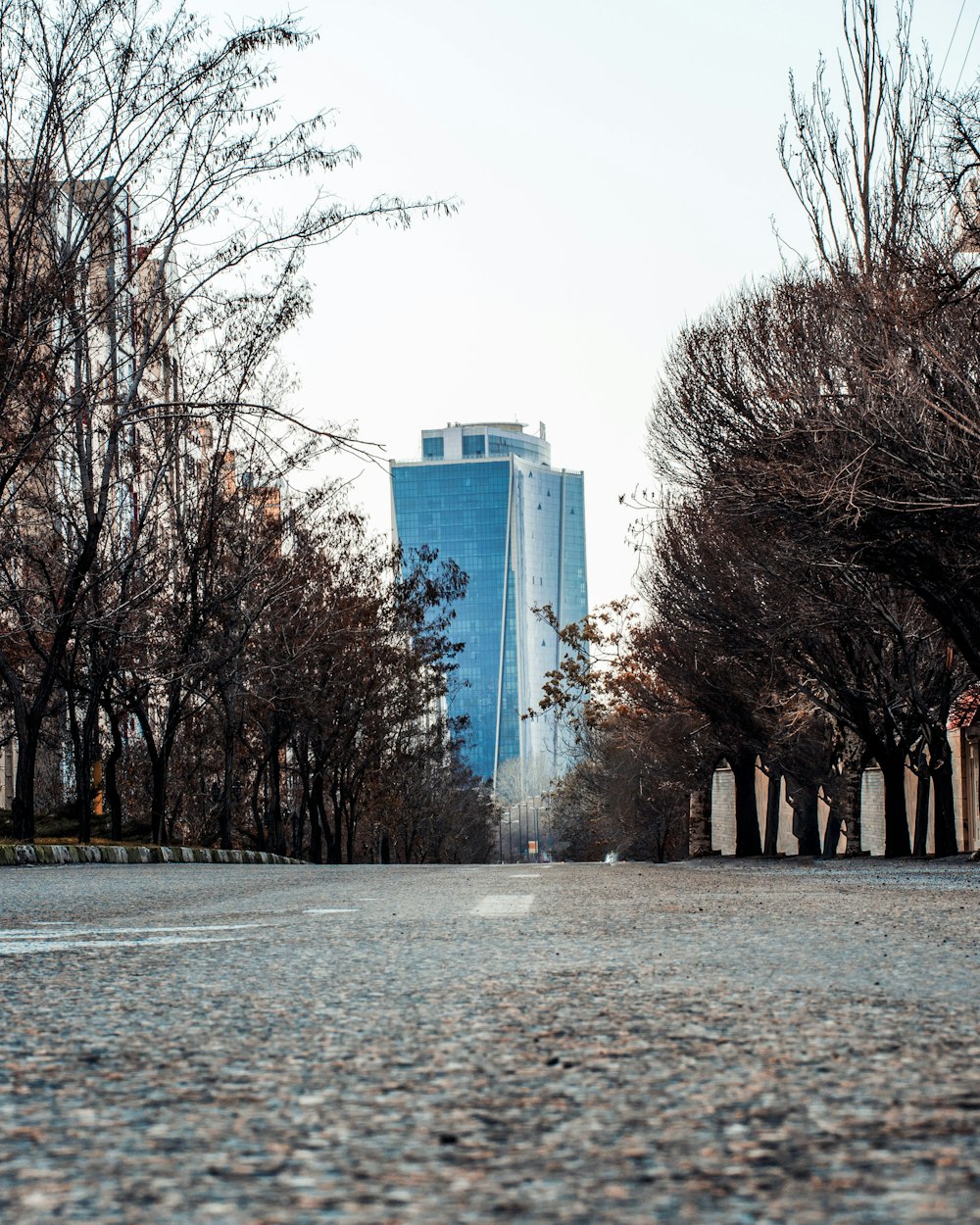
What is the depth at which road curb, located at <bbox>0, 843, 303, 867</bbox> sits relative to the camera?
20000 mm

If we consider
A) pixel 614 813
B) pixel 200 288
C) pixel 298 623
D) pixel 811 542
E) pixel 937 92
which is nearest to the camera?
pixel 937 92

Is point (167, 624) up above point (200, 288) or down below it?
below

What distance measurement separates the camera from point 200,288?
2312 centimetres

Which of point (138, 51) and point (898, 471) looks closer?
point (898, 471)

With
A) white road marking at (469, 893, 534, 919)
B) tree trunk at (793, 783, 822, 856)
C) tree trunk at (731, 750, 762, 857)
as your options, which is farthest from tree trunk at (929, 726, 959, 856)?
white road marking at (469, 893, 534, 919)

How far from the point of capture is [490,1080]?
2.70m

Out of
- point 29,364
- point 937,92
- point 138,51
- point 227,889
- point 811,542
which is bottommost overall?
point 227,889

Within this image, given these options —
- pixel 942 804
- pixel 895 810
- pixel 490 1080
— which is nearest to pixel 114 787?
pixel 895 810

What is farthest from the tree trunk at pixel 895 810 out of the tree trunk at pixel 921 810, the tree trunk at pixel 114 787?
the tree trunk at pixel 114 787

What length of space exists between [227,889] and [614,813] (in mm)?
60318

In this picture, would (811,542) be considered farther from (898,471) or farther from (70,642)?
(70,642)

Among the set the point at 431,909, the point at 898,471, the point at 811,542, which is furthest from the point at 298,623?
the point at 431,909

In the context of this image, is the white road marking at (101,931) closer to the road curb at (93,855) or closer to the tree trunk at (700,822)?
the road curb at (93,855)

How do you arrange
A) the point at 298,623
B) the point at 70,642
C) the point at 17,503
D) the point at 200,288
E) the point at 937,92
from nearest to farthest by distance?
the point at 937,92 < the point at 200,288 < the point at 17,503 < the point at 70,642 < the point at 298,623
